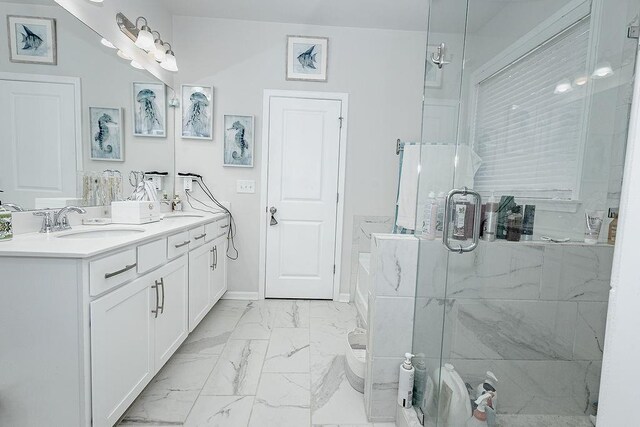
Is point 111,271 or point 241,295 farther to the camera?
point 241,295

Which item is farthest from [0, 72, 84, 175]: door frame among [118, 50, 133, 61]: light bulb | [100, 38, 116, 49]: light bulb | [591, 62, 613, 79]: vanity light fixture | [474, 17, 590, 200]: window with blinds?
[591, 62, 613, 79]: vanity light fixture

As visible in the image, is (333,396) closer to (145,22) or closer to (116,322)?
(116,322)

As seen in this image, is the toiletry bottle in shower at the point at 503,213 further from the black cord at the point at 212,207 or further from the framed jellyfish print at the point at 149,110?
the framed jellyfish print at the point at 149,110

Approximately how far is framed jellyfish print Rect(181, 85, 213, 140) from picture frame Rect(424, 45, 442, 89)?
196 cm

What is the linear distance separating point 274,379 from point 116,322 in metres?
0.93

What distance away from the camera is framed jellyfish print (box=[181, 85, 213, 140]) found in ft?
8.84

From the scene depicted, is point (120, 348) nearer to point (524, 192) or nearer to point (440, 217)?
point (440, 217)

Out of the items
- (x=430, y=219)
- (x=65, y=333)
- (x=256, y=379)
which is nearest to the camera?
(x=65, y=333)

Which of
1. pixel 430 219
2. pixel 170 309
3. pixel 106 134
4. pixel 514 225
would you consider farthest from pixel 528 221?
pixel 106 134

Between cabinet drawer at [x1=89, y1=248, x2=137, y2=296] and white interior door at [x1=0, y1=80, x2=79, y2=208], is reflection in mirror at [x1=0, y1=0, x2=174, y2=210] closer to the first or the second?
white interior door at [x1=0, y1=80, x2=79, y2=208]

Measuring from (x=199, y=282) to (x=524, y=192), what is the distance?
214 cm

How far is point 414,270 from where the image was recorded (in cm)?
137

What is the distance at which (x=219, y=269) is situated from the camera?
2561 millimetres

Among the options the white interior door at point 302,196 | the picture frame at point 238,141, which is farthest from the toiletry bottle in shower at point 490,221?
the picture frame at point 238,141
